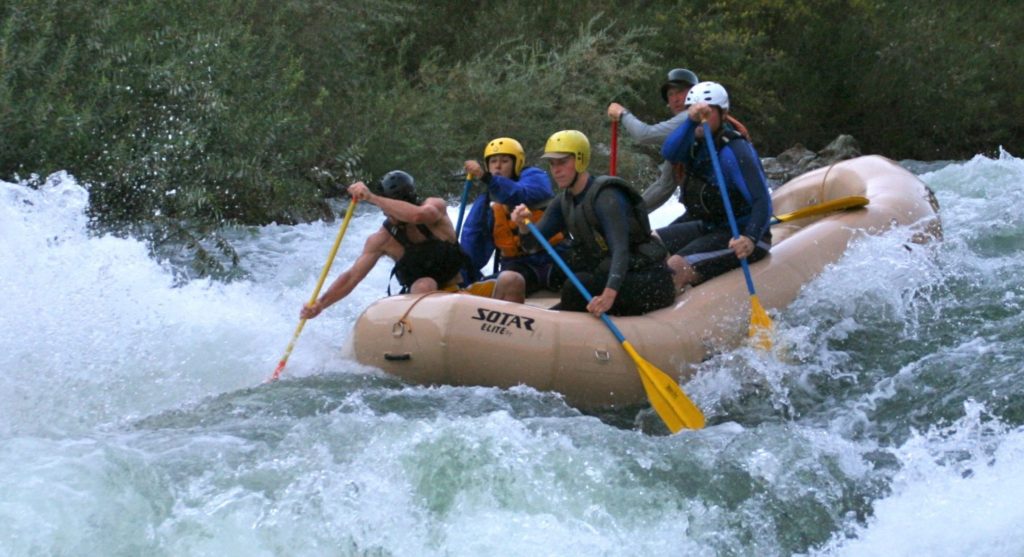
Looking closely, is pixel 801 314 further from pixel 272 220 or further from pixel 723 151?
pixel 272 220

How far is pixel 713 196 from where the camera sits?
22.5 feet

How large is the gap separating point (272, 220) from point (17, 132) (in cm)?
250

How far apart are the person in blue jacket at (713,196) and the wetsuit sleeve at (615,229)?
0.59m

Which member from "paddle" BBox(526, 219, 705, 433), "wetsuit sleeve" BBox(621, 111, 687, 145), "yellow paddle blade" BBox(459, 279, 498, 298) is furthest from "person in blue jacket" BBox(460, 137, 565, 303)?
"paddle" BBox(526, 219, 705, 433)

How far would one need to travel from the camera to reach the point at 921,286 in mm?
7207

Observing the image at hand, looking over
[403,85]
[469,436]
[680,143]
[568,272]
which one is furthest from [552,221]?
[403,85]

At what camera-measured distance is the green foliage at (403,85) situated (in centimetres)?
896

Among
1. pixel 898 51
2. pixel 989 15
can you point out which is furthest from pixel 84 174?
pixel 989 15

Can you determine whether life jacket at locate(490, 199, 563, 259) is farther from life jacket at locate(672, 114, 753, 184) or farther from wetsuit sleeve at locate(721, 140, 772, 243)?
→ wetsuit sleeve at locate(721, 140, 772, 243)

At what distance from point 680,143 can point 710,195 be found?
1.04 ft

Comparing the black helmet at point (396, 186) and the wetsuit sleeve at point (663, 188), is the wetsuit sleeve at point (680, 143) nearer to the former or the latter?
the wetsuit sleeve at point (663, 188)

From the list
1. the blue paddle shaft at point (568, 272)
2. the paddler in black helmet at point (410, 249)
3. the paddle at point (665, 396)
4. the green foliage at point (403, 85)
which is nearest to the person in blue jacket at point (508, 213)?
the paddler in black helmet at point (410, 249)

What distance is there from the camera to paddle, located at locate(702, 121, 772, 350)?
6.26m

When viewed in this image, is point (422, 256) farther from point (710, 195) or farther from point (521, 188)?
point (710, 195)
